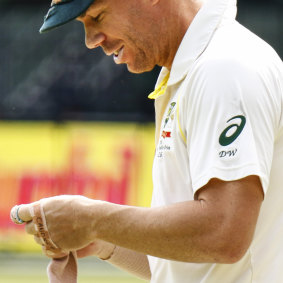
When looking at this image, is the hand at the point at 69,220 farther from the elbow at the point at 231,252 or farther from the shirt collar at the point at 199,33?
the shirt collar at the point at 199,33

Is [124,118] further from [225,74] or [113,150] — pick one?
[225,74]

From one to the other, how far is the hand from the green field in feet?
20.0

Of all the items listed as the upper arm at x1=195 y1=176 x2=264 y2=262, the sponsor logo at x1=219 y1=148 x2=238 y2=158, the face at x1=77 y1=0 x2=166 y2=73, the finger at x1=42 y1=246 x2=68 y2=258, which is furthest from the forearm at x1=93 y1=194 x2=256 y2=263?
the face at x1=77 y1=0 x2=166 y2=73

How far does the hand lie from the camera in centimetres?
262

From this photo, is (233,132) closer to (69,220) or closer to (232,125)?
(232,125)

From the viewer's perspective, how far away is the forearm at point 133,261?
10.6 ft

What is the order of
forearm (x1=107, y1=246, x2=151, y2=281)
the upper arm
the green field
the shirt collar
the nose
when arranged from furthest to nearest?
the green field
forearm (x1=107, y1=246, x2=151, y2=281)
the nose
the shirt collar
the upper arm

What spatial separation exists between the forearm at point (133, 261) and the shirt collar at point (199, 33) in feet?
2.43

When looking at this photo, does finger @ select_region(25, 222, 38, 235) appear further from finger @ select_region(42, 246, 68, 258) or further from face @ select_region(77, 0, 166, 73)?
face @ select_region(77, 0, 166, 73)

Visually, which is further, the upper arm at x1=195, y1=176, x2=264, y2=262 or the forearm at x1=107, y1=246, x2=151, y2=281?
the forearm at x1=107, y1=246, x2=151, y2=281

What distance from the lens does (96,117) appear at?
999 cm

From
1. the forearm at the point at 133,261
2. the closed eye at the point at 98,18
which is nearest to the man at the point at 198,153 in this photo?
Answer: the closed eye at the point at 98,18

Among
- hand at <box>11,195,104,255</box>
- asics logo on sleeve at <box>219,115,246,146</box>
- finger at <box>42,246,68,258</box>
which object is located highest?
asics logo on sleeve at <box>219,115,246,146</box>

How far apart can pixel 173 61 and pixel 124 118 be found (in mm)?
7073
